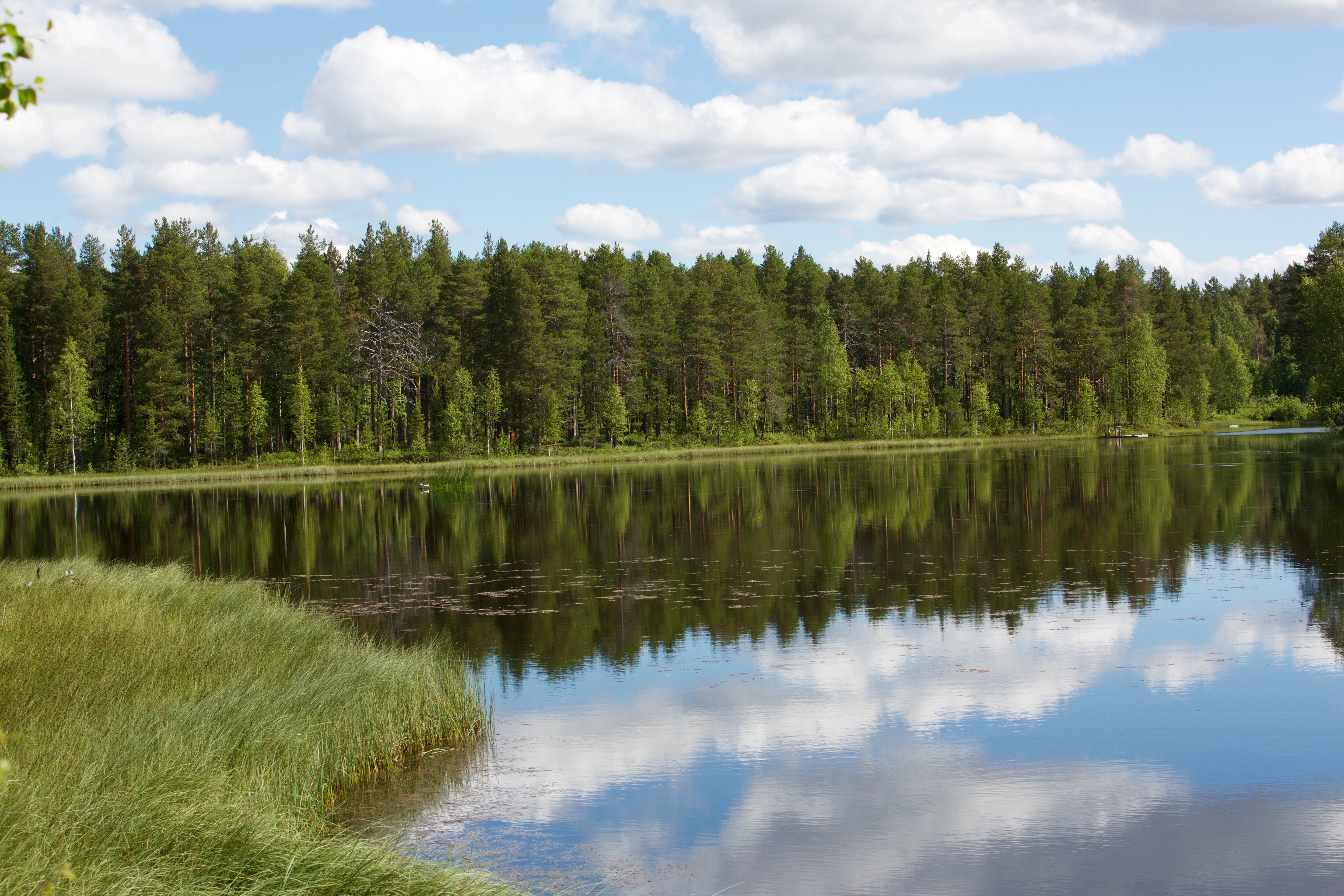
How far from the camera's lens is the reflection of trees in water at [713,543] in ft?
63.5

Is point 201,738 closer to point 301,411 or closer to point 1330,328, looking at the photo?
point 301,411

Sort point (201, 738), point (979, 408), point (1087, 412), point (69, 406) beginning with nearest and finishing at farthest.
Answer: point (201, 738)
point (69, 406)
point (979, 408)
point (1087, 412)

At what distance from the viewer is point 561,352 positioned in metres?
85.1

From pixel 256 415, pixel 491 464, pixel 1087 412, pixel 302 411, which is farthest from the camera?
pixel 1087 412

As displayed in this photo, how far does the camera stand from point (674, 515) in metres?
36.8

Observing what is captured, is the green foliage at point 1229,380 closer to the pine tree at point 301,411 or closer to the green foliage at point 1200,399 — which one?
the green foliage at point 1200,399

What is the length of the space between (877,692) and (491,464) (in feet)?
195

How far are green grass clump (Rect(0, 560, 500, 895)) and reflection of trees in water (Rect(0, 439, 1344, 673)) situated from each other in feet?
11.7

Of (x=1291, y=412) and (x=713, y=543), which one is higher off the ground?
(x=1291, y=412)

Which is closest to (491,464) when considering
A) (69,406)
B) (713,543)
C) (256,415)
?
(256,415)

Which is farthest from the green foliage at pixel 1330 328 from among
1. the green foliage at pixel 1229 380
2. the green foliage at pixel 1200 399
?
the green foliage at pixel 1229 380

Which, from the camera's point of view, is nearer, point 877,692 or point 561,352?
point 877,692

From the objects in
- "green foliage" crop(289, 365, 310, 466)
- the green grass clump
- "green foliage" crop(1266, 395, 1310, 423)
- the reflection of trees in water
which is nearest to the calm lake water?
the reflection of trees in water

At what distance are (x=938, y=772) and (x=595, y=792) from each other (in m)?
3.26
